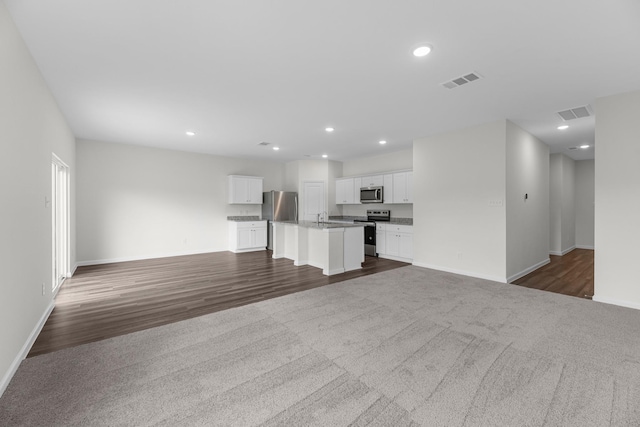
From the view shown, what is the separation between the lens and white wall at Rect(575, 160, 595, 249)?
25.6ft

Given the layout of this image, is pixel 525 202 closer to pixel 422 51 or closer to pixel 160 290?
pixel 422 51

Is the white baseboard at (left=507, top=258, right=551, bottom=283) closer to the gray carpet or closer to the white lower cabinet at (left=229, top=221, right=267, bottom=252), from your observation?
the gray carpet

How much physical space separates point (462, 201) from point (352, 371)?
4.10m

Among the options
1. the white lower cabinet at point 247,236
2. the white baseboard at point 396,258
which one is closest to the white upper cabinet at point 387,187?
the white baseboard at point 396,258

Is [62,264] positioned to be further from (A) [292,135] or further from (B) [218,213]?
(A) [292,135]

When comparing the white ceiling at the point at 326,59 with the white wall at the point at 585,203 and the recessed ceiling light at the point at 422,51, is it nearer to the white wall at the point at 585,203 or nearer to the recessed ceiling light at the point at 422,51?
the recessed ceiling light at the point at 422,51

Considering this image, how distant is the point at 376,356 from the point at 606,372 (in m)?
1.74

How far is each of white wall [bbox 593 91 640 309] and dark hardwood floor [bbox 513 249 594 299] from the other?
42 centimetres

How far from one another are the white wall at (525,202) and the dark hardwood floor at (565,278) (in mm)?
173

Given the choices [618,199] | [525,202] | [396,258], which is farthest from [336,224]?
[618,199]

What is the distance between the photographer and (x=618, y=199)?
3547 millimetres

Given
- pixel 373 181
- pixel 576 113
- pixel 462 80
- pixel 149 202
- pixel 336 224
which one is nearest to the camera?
pixel 462 80

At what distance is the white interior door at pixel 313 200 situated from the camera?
836 cm

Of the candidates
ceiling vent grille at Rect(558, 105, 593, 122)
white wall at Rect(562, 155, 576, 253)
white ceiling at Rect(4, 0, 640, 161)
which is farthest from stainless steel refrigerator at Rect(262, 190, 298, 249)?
white wall at Rect(562, 155, 576, 253)
